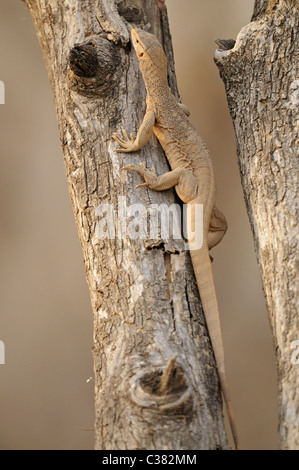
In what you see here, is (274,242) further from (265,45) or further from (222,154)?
(222,154)

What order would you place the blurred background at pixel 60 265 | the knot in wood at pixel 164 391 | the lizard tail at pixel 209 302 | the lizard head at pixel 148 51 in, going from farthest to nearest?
the blurred background at pixel 60 265, the lizard head at pixel 148 51, the lizard tail at pixel 209 302, the knot in wood at pixel 164 391

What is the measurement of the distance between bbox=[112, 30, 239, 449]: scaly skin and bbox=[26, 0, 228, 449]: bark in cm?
6

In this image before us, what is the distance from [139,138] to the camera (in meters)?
3.29

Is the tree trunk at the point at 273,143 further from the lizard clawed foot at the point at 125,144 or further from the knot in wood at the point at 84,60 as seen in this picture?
the knot in wood at the point at 84,60

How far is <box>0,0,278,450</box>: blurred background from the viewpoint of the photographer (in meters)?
4.78

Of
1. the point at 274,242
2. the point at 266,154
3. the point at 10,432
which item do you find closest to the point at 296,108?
the point at 266,154

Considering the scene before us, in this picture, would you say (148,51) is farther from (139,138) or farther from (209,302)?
(209,302)

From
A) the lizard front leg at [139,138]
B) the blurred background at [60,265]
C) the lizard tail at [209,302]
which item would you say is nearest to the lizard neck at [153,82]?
the lizard front leg at [139,138]

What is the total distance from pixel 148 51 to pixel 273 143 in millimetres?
1024

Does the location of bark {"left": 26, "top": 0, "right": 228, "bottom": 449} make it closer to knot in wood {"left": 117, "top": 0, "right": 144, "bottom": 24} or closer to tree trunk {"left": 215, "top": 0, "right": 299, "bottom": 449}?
knot in wood {"left": 117, "top": 0, "right": 144, "bottom": 24}

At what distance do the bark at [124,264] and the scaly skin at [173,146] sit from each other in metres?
0.06

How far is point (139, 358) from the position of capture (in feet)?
8.53

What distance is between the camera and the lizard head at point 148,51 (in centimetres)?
352

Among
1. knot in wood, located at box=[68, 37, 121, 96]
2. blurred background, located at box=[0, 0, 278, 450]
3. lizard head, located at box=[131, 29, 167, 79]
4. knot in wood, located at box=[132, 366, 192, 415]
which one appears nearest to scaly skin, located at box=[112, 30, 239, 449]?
lizard head, located at box=[131, 29, 167, 79]
